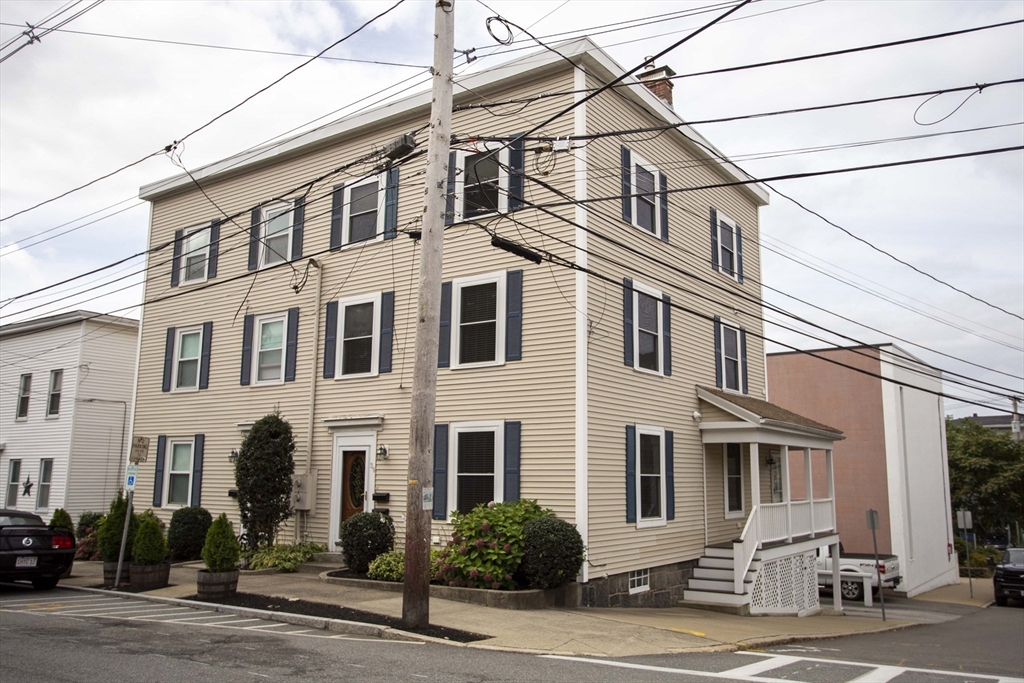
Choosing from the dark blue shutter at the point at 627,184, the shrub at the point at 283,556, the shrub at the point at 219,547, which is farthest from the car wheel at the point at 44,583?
the dark blue shutter at the point at 627,184

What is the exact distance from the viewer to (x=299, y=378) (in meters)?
18.7

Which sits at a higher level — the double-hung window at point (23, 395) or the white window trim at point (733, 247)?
the white window trim at point (733, 247)

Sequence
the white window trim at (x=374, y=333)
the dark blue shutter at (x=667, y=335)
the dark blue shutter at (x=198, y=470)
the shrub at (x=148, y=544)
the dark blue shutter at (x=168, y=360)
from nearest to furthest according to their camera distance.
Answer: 1. the shrub at (x=148, y=544)
2. the white window trim at (x=374, y=333)
3. the dark blue shutter at (x=667, y=335)
4. the dark blue shutter at (x=198, y=470)
5. the dark blue shutter at (x=168, y=360)

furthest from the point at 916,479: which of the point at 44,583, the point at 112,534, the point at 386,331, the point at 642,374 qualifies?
the point at 44,583

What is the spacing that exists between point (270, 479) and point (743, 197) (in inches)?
576

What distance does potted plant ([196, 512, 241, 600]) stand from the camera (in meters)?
13.0

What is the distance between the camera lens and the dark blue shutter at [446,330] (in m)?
16.3

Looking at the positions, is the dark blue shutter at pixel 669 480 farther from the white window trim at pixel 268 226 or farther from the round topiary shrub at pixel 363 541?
the white window trim at pixel 268 226

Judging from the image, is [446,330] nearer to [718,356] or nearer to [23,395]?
[718,356]

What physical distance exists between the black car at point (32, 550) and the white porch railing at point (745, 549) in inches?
502

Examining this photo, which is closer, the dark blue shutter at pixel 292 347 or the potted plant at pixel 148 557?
the potted plant at pixel 148 557

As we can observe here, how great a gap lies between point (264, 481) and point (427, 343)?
26.3 ft

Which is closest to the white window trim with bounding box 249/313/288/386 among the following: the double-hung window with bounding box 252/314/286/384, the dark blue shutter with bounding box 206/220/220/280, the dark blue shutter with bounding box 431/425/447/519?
the double-hung window with bounding box 252/314/286/384

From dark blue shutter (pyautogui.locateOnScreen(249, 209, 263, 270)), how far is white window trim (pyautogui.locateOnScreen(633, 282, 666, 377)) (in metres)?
9.62
